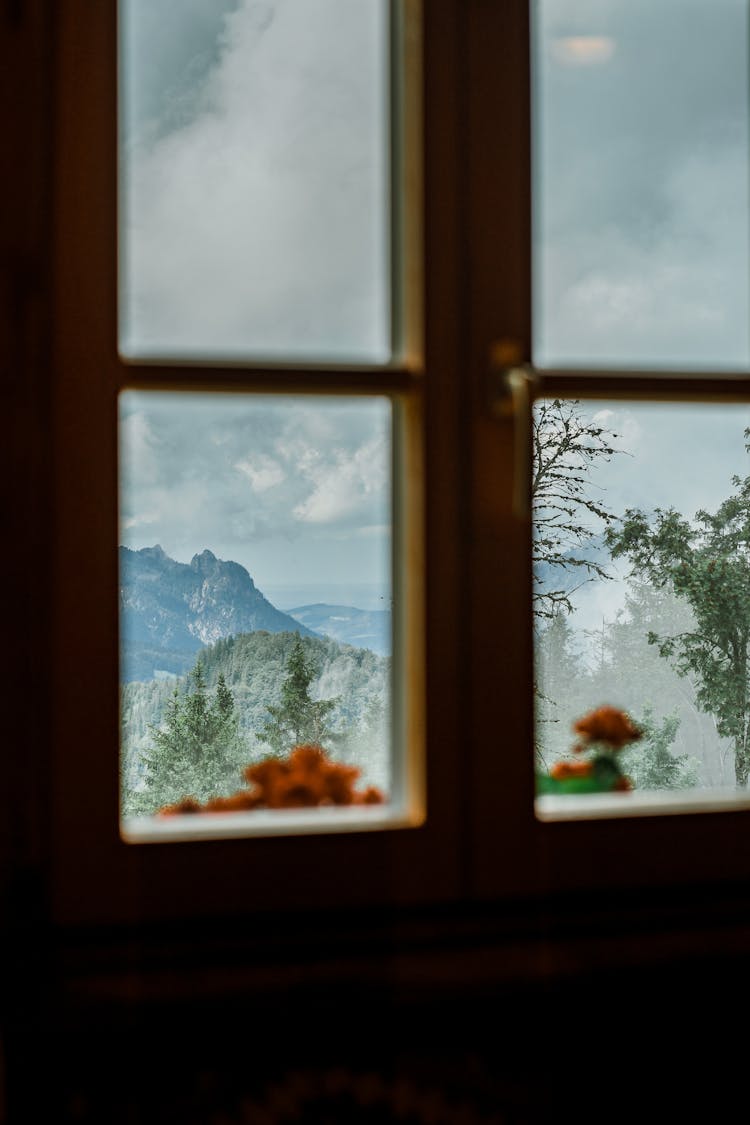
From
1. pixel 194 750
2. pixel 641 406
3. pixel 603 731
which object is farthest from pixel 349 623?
pixel 641 406

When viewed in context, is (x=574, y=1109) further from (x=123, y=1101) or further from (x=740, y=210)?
(x=740, y=210)

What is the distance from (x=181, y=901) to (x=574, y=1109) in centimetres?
44

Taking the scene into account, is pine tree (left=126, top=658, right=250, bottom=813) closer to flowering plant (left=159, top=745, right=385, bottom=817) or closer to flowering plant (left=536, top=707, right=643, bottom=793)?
flowering plant (left=159, top=745, right=385, bottom=817)

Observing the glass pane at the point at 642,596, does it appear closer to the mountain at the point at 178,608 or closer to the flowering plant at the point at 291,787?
the flowering plant at the point at 291,787

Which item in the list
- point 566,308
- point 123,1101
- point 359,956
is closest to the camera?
point 123,1101

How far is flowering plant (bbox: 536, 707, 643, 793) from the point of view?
3.91ft

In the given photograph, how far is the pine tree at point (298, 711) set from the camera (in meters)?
1.13

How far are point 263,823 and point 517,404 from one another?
20.4 inches

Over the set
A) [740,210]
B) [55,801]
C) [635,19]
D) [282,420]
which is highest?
[635,19]

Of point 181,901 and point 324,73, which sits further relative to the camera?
point 324,73

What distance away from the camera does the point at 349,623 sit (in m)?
1.14

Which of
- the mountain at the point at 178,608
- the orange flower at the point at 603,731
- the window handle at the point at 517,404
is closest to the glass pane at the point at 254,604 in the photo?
the mountain at the point at 178,608

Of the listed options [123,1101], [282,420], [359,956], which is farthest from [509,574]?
[123,1101]

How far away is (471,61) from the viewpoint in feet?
3.72
